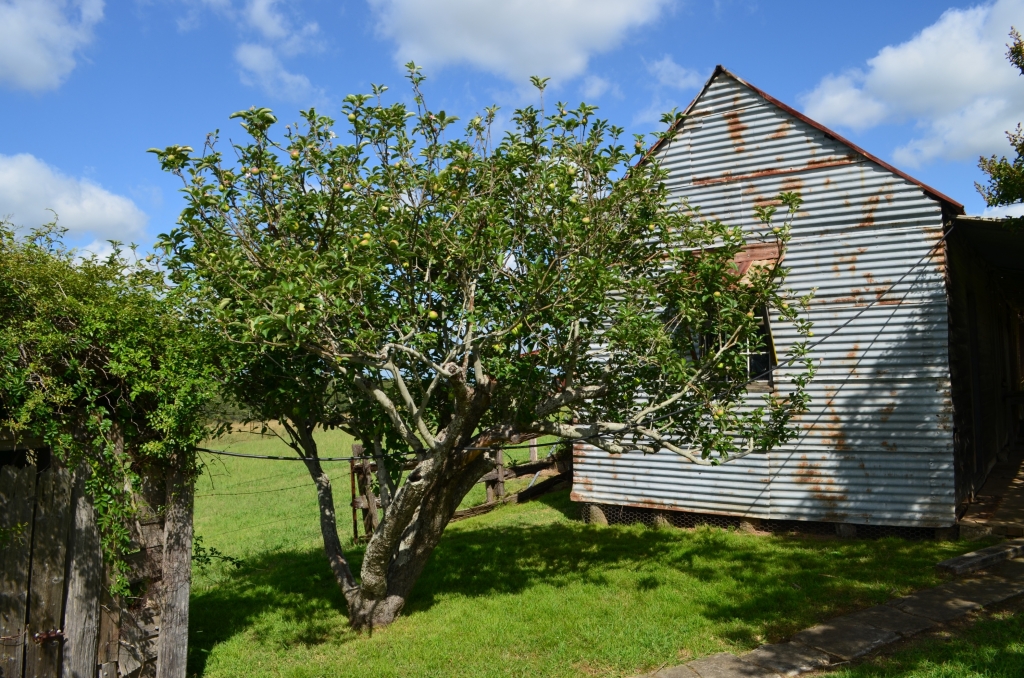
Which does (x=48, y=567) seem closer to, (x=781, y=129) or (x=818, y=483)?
(x=818, y=483)

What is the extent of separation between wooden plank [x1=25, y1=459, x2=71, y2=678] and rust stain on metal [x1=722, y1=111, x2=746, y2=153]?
34.8 ft

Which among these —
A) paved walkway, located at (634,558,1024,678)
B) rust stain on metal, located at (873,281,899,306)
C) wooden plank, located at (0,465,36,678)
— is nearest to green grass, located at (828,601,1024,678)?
paved walkway, located at (634,558,1024,678)

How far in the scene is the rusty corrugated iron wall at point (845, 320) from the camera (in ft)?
36.8

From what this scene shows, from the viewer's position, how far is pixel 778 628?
26.1ft

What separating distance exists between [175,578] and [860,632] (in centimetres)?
680

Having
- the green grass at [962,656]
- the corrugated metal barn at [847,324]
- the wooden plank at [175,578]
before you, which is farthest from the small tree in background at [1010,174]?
the wooden plank at [175,578]

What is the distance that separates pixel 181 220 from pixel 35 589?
11.7 ft

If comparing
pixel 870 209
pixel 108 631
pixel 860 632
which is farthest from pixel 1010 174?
pixel 108 631

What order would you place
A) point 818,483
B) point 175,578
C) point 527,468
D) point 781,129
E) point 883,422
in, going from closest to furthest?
point 175,578 → point 883,422 → point 818,483 → point 781,129 → point 527,468

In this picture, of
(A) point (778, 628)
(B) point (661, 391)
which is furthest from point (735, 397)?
(A) point (778, 628)

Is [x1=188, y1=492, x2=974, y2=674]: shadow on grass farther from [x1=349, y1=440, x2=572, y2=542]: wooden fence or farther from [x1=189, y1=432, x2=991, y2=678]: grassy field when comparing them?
[x1=349, y1=440, x2=572, y2=542]: wooden fence

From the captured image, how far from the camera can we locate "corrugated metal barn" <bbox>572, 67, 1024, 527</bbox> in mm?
11203

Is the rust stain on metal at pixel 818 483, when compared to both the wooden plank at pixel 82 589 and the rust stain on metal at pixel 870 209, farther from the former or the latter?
A: the wooden plank at pixel 82 589

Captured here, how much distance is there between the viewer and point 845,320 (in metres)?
11.7
